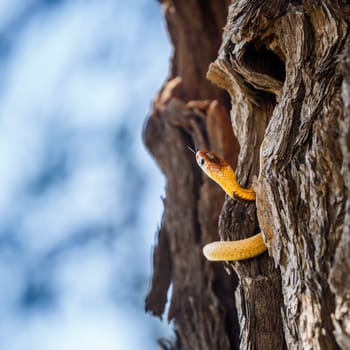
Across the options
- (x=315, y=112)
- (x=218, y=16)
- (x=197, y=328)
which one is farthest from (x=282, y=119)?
(x=218, y=16)

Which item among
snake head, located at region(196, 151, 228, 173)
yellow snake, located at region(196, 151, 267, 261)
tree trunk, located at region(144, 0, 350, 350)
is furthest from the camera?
snake head, located at region(196, 151, 228, 173)

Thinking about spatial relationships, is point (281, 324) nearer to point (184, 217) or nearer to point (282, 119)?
point (282, 119)

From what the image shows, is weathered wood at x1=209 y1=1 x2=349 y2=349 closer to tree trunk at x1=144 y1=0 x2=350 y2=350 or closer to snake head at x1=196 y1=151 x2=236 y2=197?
tree trunk at x1=144 y1=0 x2=350 y2=350

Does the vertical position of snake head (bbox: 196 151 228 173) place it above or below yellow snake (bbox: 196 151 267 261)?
above

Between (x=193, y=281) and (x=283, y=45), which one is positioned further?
(x=193, y=281)

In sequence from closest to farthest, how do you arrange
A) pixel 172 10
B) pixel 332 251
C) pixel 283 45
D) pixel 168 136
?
1. pixel 332 251
2. pixel 283 45
3. pixel 168 136
4. pixel 172 10

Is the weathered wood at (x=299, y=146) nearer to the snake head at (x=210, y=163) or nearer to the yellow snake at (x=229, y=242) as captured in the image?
the yellow snake at (x=229, y=242)

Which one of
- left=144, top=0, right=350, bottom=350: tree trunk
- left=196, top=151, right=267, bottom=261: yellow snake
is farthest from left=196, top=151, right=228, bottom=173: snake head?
left=144, top=0, right=350, bottom=350: tree trunk

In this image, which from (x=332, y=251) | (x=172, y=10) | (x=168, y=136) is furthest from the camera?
(x=172, y=10)
